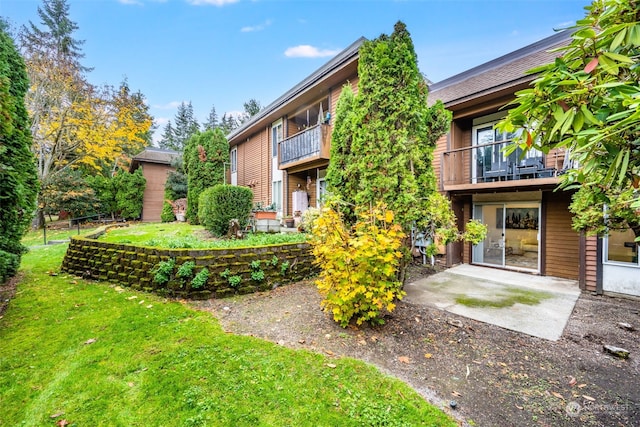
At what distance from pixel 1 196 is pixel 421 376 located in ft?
21.7

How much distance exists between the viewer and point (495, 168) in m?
8.41

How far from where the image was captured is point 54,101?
13.7m

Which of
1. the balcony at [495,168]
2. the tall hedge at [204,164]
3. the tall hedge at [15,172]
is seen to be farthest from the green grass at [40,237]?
the balcony at [495,168]

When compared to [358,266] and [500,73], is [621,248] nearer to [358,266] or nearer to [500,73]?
[500,73]

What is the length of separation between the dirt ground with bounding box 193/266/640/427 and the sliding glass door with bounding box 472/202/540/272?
3692 millimetres

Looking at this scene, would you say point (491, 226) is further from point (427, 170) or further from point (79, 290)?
point (79, 290)

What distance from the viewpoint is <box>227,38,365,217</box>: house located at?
964 centimetres

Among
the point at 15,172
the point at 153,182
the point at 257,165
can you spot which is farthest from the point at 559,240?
the point at 153,182

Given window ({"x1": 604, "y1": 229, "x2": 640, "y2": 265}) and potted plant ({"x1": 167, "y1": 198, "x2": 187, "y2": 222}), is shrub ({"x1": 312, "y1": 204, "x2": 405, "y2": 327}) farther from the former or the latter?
potted plant ({"x1": 167, "y1": 198, "x2": 187, "y2": 222})

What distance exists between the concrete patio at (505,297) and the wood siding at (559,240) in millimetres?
472

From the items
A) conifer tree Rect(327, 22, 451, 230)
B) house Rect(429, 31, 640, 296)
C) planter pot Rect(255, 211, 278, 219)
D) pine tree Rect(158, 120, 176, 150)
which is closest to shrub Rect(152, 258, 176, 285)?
conifer tree Rect(327, 22, 451, 230)

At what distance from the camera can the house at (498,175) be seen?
646cm

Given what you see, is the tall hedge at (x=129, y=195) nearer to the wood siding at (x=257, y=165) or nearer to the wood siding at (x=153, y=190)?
the wood siding at (x=153, y=190)

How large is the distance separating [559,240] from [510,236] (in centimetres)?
129
